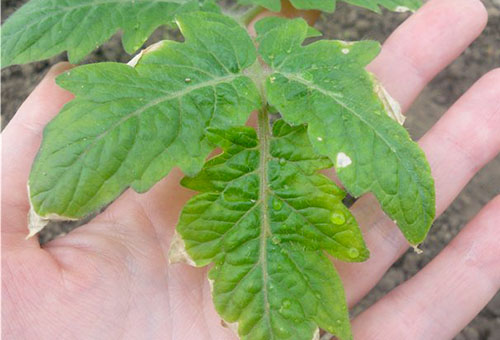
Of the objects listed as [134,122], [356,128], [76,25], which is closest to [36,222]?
[134,122]

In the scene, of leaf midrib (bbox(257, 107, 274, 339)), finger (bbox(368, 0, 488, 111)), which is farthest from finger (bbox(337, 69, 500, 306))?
leaf midrib (bbox(257, 107, 274, 339))

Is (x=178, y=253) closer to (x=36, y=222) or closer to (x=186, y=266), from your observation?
(x=186, y=266)

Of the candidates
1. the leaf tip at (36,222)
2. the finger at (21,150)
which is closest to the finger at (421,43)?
the finger at (21,150)

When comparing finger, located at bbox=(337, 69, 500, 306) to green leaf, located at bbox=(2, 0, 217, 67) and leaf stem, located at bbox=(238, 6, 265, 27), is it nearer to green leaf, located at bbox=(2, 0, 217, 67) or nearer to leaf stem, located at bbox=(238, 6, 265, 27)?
leaf stem, located at bbox=(238, 6, 265, 27)

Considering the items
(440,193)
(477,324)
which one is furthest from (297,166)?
(477,324)

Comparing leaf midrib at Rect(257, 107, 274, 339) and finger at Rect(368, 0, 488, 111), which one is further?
finger at Rect(368, 0, 488, 111)

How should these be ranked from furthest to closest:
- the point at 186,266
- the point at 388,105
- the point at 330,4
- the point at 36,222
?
the point at 330,4, the point at 186,266, the point at 388,105, the point at 36,222

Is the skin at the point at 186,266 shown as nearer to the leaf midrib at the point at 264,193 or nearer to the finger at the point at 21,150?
→ the finger at the point at 21,150
